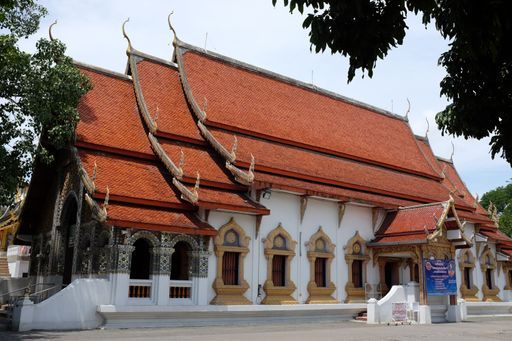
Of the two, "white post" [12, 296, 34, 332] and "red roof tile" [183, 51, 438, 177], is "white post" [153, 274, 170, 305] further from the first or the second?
"red roof tile" [183, 51, 438, 177]

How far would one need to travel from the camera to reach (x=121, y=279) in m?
12.2

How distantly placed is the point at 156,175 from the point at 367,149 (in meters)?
9.76

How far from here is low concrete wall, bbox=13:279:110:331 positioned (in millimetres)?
11188

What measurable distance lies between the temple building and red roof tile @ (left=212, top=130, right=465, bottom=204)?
7cm

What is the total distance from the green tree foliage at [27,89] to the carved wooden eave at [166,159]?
2.74 metres

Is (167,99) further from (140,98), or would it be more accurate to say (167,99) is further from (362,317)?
(362,317)

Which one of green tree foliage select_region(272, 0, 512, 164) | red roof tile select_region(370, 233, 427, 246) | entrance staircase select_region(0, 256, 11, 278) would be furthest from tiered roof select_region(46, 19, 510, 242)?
entrance staircase select_region(0, 256, 11, 278)

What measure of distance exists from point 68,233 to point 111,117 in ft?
11.9

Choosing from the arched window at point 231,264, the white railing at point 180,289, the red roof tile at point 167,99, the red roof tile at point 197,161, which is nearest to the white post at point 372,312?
the arched window at point 231,264

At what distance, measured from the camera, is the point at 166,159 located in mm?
14516

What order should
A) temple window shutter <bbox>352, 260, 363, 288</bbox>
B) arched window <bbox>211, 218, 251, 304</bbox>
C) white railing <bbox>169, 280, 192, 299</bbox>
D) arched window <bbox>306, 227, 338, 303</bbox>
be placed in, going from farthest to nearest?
temple window shutter <bbox>352, 260, 363, 288</bbox>, arched window <bbox>306, 227, 338, 303</bbox>, arched window <bbox>211, 218, 251, 304</bbox>, white railing <bbox>169, 280, 192, 299</bbox>

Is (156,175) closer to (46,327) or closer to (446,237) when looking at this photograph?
(46,327)

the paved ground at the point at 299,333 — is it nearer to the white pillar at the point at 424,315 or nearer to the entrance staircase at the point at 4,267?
the white pillar at the point at 424,315

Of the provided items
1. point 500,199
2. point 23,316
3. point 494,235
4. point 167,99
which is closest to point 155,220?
point 23,316
